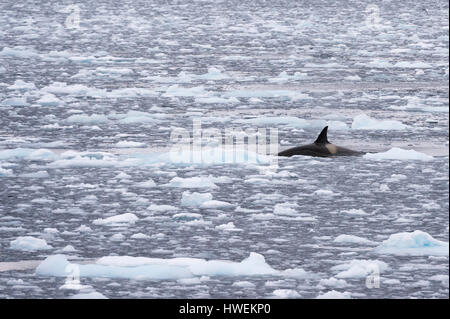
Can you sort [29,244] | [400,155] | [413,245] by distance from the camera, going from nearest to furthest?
[413,245] < [29,244] < [400,155]

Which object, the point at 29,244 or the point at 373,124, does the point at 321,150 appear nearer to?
the point at 373,124

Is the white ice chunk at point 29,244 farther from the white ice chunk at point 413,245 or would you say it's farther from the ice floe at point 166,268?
the white ice chunk at point 413,245

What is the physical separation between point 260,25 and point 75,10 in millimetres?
11000

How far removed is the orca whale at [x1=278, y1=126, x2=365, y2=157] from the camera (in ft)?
38.8

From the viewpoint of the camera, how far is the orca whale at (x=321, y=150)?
1184 centimetres

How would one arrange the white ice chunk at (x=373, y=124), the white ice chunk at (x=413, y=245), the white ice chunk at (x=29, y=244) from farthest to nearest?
the white ice chunk at (x=373, y=124), the white ice chunk at (x=29, y=244), the white ice chunk at (x=413, y=245)

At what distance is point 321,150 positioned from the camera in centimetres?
1188

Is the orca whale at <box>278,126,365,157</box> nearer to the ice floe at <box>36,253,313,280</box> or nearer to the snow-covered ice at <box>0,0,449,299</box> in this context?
the snow-covered ice at <box>0,0,449,299</box>

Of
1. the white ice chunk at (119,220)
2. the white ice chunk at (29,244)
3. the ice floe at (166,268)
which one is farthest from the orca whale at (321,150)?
the ice floe at (166,268)

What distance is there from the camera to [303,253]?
26.4 ft

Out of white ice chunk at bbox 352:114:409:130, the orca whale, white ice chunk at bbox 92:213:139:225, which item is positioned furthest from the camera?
white ice chunk at bbox 352:114:409:130

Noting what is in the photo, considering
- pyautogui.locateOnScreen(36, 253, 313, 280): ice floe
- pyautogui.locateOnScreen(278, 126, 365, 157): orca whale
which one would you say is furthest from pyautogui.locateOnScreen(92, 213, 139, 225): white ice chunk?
pyautogui.locateOnScreen(278, 126, 365, 157): orca whale

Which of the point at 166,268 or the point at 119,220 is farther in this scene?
the point at 119,220

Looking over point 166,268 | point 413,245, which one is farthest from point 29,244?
point 413,245
